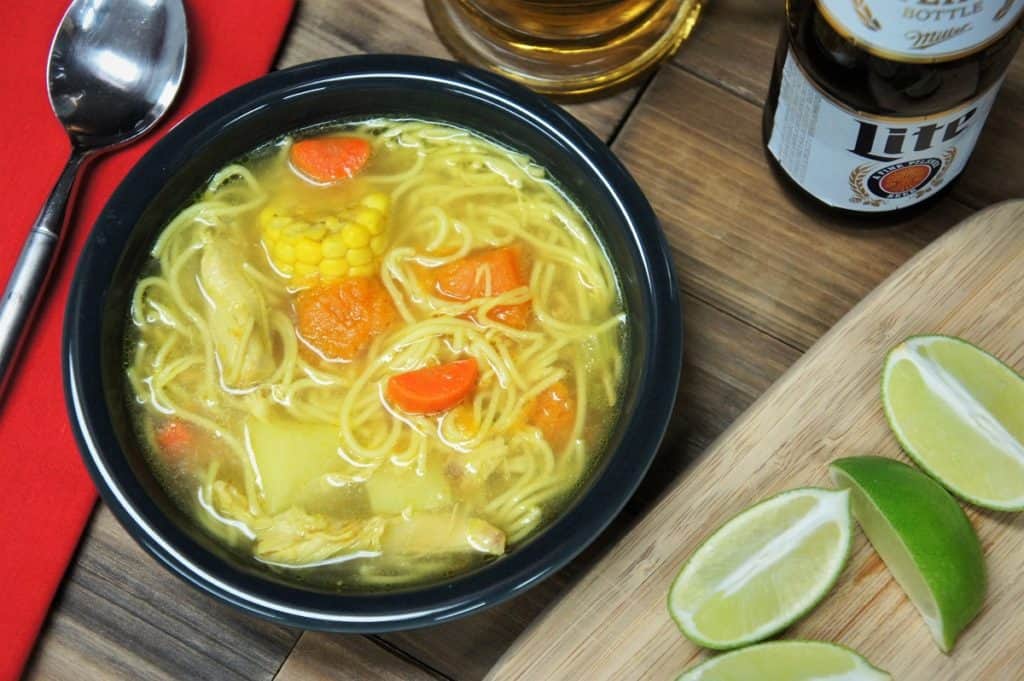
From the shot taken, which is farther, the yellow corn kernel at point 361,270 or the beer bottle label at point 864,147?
the yellow corn kernel at point 361,270

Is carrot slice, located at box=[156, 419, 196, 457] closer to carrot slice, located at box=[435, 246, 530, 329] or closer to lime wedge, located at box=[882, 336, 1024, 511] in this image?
carrot slice, located at box=[435, 246, 530, 329]

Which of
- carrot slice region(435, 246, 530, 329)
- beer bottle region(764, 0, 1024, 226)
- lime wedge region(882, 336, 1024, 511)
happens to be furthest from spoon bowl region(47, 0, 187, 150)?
lime wedge region(882, 336, 1024, 511)

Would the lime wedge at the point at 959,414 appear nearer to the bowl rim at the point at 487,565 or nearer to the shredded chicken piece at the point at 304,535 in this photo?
the bowl rim at the point at 487,565

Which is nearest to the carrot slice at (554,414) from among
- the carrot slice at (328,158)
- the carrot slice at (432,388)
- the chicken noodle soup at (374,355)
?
the chicken noodle soup at (374,355)

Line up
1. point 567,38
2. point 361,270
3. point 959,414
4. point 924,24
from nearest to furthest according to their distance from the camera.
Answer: point 924,24 < point 959,414 < point 361,270 < point 567,38

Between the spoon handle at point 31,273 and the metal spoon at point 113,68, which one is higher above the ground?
the metal spoon at point 113,68

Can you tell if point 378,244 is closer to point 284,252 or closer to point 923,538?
point 284,252

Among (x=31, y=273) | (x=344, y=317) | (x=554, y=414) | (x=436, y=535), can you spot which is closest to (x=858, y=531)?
(x=554, y=414)
